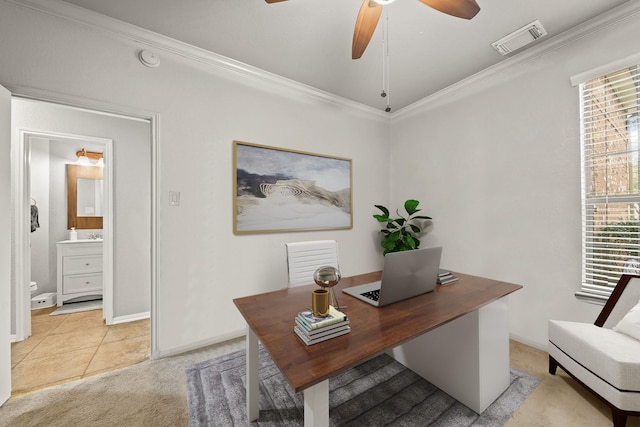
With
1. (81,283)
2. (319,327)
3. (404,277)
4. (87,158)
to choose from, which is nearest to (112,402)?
(319,327)

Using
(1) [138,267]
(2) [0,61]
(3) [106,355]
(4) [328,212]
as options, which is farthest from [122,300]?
(4) [328,212]

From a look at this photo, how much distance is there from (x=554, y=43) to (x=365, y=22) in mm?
1805

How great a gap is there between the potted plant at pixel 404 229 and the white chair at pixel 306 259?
1286mm

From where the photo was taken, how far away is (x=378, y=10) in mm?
1416

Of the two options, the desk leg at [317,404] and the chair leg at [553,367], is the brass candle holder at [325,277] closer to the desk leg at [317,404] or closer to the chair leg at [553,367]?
the desk leg at [317,404]

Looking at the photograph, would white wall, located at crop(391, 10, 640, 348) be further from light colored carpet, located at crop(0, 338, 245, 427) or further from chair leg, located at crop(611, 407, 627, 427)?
light colored carpet, located at crop(0, 338, 245, 427)

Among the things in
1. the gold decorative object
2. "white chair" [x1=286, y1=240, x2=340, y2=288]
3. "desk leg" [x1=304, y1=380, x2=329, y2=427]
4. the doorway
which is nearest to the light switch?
the doorway

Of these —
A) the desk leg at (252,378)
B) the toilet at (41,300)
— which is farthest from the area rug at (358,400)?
the toilet at (41,300)

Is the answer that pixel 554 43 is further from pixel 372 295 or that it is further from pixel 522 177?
pixel 372 295

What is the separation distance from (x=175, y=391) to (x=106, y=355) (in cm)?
98

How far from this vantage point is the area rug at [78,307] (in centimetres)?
308

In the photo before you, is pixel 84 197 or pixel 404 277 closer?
pixel 404 277

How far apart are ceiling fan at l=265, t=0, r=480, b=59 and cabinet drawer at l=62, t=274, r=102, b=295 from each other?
4.08 metres

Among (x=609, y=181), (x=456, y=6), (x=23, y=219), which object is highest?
(x=456, y=6)
